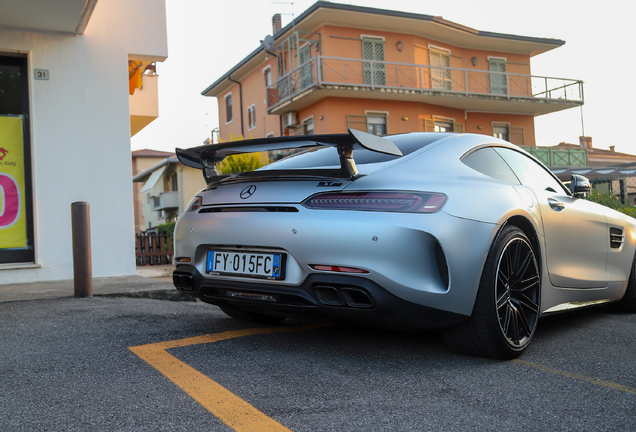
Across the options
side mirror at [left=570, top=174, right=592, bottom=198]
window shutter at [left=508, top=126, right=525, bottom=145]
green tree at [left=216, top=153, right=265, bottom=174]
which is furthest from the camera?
window shutter at [left=508, top=126, right=525, bottom=145]

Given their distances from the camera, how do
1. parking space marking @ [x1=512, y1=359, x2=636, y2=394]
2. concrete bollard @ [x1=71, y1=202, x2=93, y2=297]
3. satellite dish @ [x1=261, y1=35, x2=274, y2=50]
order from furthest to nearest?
satellite dish @ [x1=261, y1=35, x2=274, y2=50]
concrete bollard @ [x1=71, y1=202, x2=93, y2=297]
parking space marking @ [x1=512, y1=359, x2=636, y2=394]

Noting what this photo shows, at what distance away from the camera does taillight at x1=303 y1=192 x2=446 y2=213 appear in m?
2.62

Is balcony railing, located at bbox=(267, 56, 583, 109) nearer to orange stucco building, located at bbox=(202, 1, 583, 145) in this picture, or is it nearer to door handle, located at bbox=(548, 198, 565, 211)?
orange stucco building, located at bbox=(202, 1, 583, 145)

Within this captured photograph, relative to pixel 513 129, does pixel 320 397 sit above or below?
below

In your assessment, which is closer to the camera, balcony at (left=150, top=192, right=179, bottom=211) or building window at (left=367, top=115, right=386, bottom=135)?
building window at (left=367, top=115, right=386, bottom=135)

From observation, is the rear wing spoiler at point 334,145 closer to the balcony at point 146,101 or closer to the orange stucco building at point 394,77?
the balcony at point 146,101

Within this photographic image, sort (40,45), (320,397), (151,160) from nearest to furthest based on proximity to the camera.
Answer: (320,397) < (40,45) < (151,160)

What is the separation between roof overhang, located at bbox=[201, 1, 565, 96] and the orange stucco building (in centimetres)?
4

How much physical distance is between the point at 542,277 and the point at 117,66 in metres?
6.66

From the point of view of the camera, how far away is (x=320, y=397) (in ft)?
7.49

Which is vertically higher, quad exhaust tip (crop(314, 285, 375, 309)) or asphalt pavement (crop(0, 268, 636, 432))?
quad exhaust tip (crop(314, 285, 375, 309))

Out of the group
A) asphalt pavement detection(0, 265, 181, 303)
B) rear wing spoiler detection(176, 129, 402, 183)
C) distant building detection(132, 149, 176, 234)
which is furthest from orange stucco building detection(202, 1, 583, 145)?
distant building detection(132, 149, 176, 234)

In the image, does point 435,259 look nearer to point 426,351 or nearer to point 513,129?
point 426,351

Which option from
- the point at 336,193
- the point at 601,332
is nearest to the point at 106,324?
the point at 336,193
